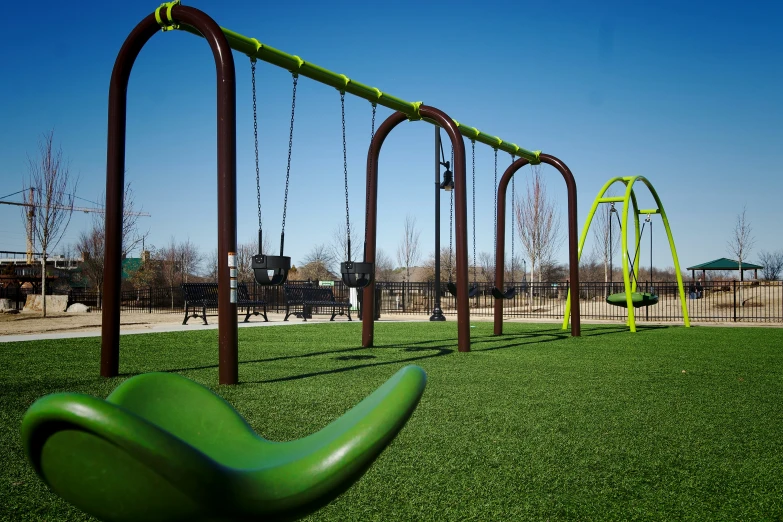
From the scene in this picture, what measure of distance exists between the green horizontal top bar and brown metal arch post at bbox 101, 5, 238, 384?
504 millimetres

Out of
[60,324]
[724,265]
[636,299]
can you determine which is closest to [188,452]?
[636,299]

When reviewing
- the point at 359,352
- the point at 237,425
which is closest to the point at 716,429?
the point at 237,425

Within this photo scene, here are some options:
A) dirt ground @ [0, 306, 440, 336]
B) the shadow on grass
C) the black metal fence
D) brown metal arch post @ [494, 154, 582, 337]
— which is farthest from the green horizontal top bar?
the black metal fence

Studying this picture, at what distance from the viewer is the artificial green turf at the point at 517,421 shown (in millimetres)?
2771

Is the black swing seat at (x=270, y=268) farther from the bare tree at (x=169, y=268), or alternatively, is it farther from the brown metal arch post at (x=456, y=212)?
the bare tree at (x=169, y=268)

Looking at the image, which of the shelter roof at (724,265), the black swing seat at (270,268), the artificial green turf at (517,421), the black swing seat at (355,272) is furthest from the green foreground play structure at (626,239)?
the shelter roof at (724,265)

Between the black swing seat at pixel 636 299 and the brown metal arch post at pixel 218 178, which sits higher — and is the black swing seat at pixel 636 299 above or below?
below

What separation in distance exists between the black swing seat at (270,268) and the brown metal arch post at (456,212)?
2.69 m

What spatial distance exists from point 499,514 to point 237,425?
1400 millimetres

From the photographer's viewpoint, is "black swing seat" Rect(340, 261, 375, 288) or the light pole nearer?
"black swing seat" Rect(340, 261, 375, 288)

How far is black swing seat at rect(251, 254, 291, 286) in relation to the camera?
6.29 m

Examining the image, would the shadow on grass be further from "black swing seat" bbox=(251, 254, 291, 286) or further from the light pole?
the light pole

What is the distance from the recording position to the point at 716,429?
420cm

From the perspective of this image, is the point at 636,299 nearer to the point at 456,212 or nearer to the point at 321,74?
the point at 456,212
